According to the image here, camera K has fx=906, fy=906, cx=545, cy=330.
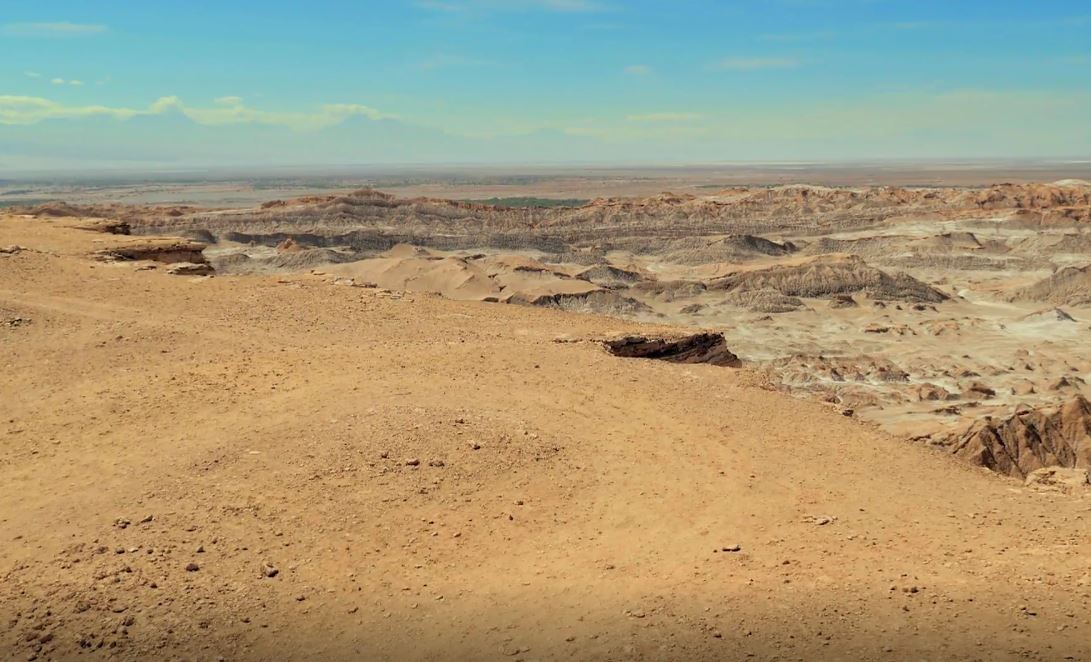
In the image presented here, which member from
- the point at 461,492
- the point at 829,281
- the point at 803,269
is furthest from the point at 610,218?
the point at 461,492

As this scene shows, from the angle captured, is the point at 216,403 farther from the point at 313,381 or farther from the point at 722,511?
the point at 722,511

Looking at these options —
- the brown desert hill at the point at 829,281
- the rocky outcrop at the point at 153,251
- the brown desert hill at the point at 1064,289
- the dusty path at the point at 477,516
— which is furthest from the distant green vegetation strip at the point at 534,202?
the dusty path at the point at 477,516

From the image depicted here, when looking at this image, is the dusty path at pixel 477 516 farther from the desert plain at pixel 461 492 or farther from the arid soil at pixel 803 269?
the arid soil at pixel 803 269

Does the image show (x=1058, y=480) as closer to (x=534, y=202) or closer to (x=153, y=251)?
(x=153, y=251)

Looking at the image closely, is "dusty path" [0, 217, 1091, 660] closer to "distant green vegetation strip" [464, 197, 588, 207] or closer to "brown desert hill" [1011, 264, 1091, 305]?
"brown desert hill" [1011, 264, 1091, 305]

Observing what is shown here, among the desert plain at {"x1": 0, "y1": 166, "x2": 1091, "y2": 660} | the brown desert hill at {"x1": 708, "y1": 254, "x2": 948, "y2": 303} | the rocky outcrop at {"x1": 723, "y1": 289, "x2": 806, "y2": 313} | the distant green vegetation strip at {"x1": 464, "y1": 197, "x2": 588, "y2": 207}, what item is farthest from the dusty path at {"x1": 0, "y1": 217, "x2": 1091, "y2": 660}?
the distant green vegetation strip at {"x1": 464, "y1": 197, "x2": 588, "y2": 207}

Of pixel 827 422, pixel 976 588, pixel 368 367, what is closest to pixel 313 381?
pixel 368 367
